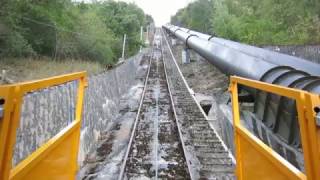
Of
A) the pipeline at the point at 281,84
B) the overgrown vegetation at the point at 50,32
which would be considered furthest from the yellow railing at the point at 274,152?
the overgrown vegetation at the point at 50,32

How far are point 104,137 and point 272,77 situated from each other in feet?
20.1

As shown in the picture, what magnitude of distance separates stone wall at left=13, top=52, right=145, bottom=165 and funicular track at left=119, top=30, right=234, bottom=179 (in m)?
1.10

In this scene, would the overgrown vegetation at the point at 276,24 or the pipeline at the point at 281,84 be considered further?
the overgrown vegetation at the point at 276,24

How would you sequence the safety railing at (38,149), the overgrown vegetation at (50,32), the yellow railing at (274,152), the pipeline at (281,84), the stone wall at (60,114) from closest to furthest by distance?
the yellow railing at (274,152) < the safety railing at (38,149) < the pipeline at (281,84) < the stone wall at (60,114) < the overgrown vegetation at (50,32)

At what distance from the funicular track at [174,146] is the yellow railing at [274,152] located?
393 cm

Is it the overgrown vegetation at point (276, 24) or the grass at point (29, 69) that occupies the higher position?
the overgrown vegetation at point (276, 24)

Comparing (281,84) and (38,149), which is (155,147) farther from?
(38,149)

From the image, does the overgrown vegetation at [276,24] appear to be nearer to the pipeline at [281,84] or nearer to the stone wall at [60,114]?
the stone wall at [60,114]

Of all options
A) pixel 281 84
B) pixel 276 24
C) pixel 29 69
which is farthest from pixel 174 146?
pixel 276 24

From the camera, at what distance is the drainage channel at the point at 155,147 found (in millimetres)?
8219

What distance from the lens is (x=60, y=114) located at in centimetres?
748

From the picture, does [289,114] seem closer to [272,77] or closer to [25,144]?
[272,77]

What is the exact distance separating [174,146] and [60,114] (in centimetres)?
381

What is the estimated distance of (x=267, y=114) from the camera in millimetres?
6312
